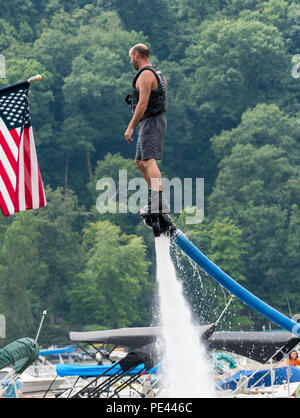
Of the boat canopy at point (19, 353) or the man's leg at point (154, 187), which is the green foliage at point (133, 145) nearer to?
the boat canopy at point (19, 353)

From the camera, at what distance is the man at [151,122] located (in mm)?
10422

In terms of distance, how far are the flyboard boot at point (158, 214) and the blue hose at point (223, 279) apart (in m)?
0.12

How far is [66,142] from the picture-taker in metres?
91.3

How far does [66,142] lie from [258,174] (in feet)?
70.5

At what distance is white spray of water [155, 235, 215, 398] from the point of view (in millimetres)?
10773

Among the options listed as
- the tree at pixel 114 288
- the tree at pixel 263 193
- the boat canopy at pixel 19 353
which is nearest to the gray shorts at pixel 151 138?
the boat canopy at pixel 19 353

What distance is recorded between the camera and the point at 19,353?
532 inches

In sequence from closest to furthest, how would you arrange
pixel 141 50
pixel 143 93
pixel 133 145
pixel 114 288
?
pixel 143 93
pixel 141 50
pixel 114 288
pixel 133 145

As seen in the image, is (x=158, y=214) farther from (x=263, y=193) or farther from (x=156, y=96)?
(x=263, y=193)

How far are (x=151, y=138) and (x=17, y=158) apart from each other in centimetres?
304
